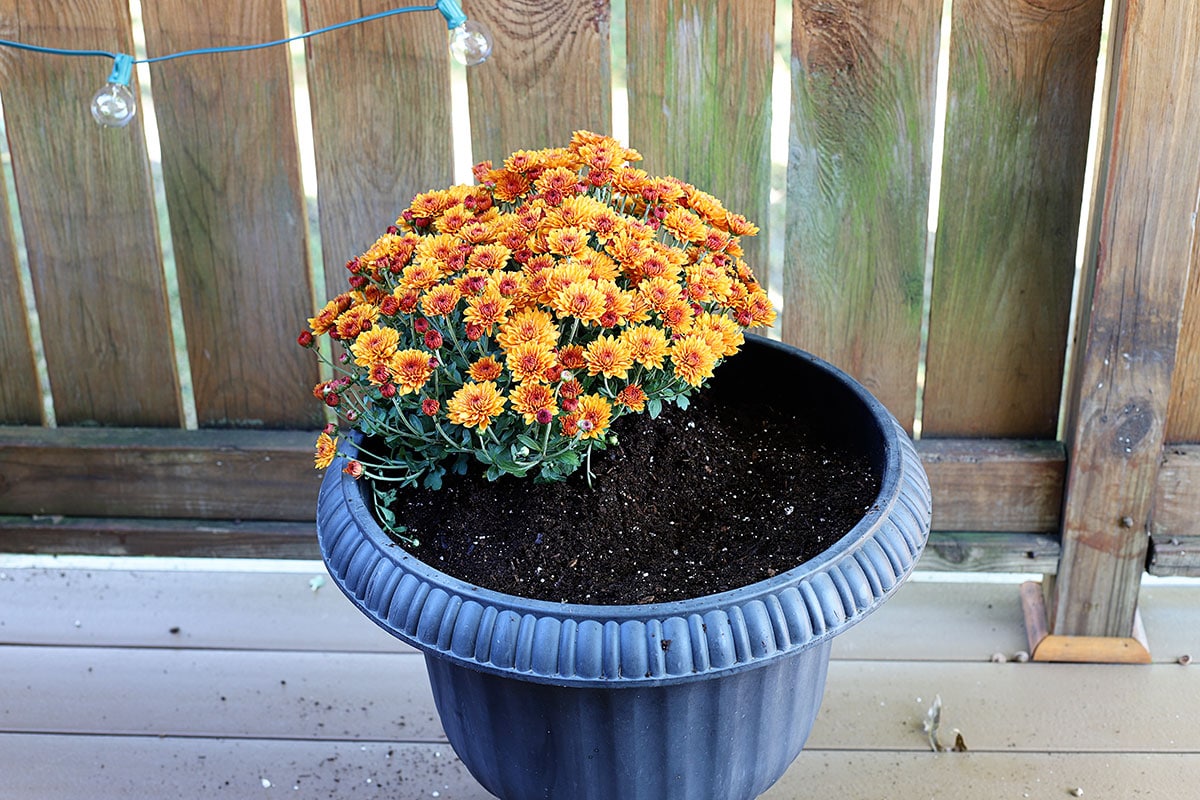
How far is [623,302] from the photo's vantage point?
3.67 ft

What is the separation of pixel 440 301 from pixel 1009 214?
997mm

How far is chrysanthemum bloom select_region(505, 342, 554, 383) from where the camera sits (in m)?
1.09

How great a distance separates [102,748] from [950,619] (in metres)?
1.37

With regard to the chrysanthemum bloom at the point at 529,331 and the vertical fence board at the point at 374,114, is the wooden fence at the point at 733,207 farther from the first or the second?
the chrysanthemum bloom at the point at 529,331

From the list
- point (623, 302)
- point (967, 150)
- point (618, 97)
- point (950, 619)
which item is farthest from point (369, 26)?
point (618, 97)

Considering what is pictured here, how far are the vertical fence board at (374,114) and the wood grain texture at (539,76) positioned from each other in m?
0.06

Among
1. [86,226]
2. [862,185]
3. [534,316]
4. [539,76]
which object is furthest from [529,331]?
[86,226]

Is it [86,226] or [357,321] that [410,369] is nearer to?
[357,321]

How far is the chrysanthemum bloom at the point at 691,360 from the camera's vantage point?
1.12 meters

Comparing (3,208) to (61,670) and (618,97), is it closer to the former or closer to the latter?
(61,670)

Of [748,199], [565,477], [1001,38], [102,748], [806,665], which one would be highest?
[1001,38]

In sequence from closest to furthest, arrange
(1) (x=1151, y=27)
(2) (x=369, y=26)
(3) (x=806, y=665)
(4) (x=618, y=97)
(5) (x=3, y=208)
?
1. (3) (x=806, y=665)
2. (1) (x=1151, y=27)
3. (2) (x=369, y=26)
4. (5) (x=3, y=208)
5. (4) (x=618, y=97)

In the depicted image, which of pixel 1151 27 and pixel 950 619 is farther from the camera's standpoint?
pixel 950 619

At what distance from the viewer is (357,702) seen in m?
1.81
